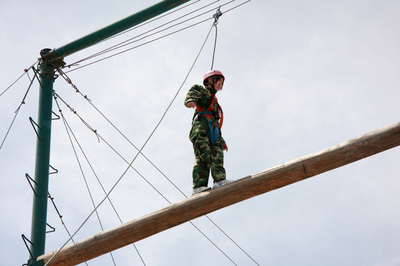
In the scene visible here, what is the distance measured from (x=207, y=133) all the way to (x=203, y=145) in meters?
0.20

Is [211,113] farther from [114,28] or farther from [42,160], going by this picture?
[42,160]

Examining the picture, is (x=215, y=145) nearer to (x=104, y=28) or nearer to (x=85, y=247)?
(x=85, y=247)

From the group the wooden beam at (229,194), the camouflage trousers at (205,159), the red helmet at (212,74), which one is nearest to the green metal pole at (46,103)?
the wooden beam at (229,194)

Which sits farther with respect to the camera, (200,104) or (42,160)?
(42,160)

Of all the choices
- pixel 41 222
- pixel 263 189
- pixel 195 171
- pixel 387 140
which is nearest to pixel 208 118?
pixel 195 171

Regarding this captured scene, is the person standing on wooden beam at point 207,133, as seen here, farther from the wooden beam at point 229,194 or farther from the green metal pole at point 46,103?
the green metal pole at point 46,103

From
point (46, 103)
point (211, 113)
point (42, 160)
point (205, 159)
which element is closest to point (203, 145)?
point (205, 159)

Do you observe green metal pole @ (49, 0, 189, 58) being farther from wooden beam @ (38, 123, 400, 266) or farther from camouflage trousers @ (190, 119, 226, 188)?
wooden beam @ (38, 123, 400, 266)

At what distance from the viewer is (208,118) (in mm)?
5879

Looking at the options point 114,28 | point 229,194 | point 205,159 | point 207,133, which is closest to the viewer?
point 229,194

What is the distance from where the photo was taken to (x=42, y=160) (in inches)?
260

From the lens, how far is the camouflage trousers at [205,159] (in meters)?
5.52

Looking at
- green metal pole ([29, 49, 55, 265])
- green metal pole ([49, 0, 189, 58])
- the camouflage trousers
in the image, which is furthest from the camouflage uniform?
green metal pole ([29, 49, 55, 265])

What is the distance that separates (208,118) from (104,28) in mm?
2325
